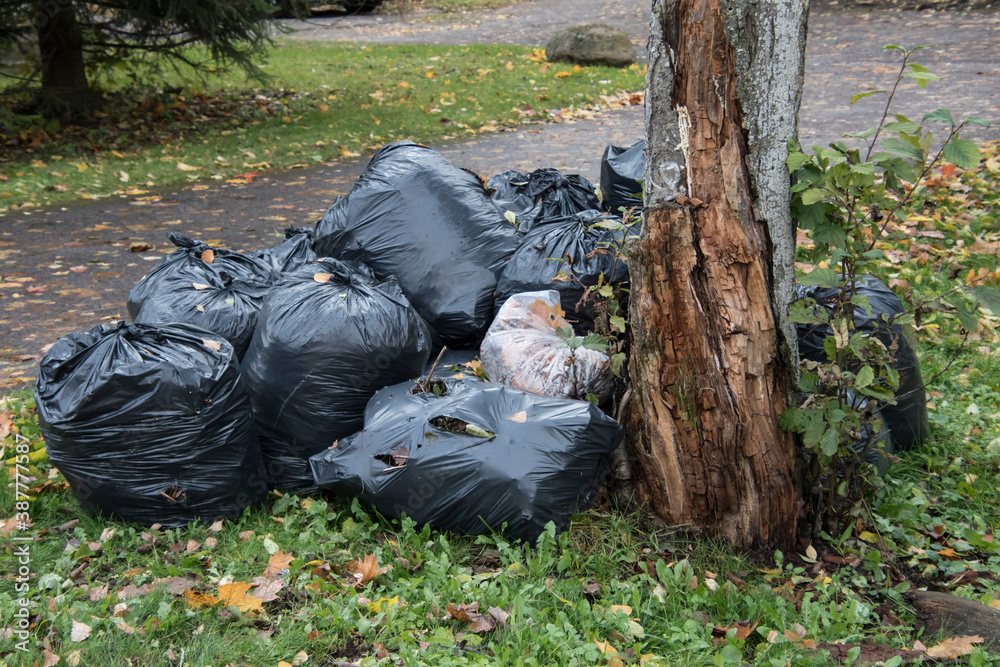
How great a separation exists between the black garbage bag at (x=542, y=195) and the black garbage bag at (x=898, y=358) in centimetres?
126

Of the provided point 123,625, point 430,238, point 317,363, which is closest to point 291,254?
point 430,238

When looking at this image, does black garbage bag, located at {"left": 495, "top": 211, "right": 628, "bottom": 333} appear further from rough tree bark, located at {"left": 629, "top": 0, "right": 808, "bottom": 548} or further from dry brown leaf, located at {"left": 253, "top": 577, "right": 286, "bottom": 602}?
dry brown leaf, located at {"left": 253, "top": 577, "right": 286, "bottom": 602}

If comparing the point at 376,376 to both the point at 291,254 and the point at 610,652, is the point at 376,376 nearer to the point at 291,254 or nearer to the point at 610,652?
the point at 291,254

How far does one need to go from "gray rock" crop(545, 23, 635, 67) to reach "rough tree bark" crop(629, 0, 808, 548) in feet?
31.1

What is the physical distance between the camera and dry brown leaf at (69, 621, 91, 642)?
2018 mm

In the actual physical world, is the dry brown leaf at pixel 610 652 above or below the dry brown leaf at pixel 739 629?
above

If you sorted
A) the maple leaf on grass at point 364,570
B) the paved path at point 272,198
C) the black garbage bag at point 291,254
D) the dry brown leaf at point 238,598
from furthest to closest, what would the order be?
the paved path at point 272,198, the black garbage bag at point 291,254, the maple leaf on grass at point 364,570, the dry brown leaf at point 238,598

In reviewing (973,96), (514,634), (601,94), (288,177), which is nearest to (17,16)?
(288,177)

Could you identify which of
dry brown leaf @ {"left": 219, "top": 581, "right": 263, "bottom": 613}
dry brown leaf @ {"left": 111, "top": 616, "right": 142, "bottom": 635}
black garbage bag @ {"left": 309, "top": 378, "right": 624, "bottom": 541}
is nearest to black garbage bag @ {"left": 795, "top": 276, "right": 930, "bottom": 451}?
black garbage bag @ {"left": 309, "top": 378, "right": 624, "bottom": 541}

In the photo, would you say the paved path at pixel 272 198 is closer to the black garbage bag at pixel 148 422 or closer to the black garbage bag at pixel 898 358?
the black garbage bag at pixel 148 422

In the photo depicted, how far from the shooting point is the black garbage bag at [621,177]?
12.1 feet

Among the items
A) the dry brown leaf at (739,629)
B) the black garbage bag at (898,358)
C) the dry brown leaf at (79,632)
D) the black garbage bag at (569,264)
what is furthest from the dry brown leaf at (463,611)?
the black garbage bag at (898,358)

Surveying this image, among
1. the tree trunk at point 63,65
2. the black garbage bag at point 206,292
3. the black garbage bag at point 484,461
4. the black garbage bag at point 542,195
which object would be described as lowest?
the black garbage bag at point 484,461

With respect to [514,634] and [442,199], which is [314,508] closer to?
[514,634]
